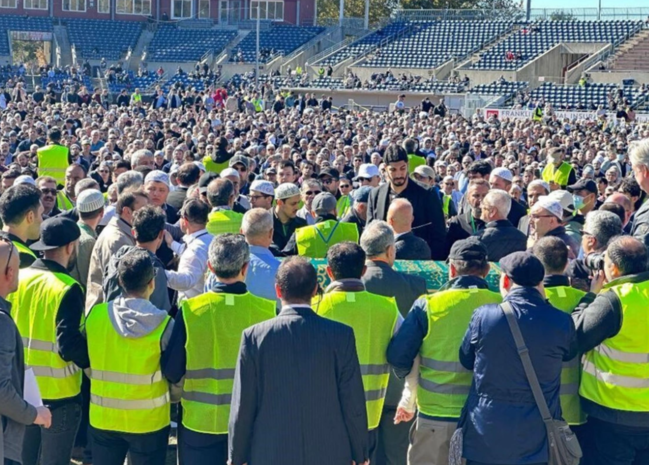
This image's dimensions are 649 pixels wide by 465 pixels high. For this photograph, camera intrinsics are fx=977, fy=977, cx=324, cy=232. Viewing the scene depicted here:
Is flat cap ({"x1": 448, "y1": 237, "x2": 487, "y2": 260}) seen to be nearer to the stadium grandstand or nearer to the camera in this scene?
the camera

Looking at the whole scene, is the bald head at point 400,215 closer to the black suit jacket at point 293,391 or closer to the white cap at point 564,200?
the white cap at point 564,200

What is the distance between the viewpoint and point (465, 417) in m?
5.01

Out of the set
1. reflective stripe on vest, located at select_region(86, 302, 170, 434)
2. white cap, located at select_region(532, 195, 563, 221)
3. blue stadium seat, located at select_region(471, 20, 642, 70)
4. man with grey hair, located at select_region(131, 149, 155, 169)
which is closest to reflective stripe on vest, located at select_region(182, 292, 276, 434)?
reflective stripe on vest, located at select_region(86, 302, 170, 434)

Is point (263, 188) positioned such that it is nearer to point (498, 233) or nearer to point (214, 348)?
point (498, 233)

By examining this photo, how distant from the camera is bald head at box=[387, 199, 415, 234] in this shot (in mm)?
6961

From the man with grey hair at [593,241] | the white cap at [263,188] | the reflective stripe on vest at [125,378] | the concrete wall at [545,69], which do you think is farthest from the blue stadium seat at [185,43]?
the reflective stripe on vest at [125,378]

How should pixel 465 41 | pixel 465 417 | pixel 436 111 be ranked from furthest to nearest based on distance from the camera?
pixel 465 41 → pixel 436 111 → pixel 465 417

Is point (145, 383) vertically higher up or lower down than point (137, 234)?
lower down

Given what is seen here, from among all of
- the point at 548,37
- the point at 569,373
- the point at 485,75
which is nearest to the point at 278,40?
the point at 485,75

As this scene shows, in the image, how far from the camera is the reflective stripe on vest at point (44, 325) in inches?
215

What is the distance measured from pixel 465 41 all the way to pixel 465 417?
48792mm

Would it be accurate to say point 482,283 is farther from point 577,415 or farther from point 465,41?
point 465,41

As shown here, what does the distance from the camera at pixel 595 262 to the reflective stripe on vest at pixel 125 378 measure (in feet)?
8.01

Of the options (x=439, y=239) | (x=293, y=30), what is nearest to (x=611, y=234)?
(x=439, y=239)
